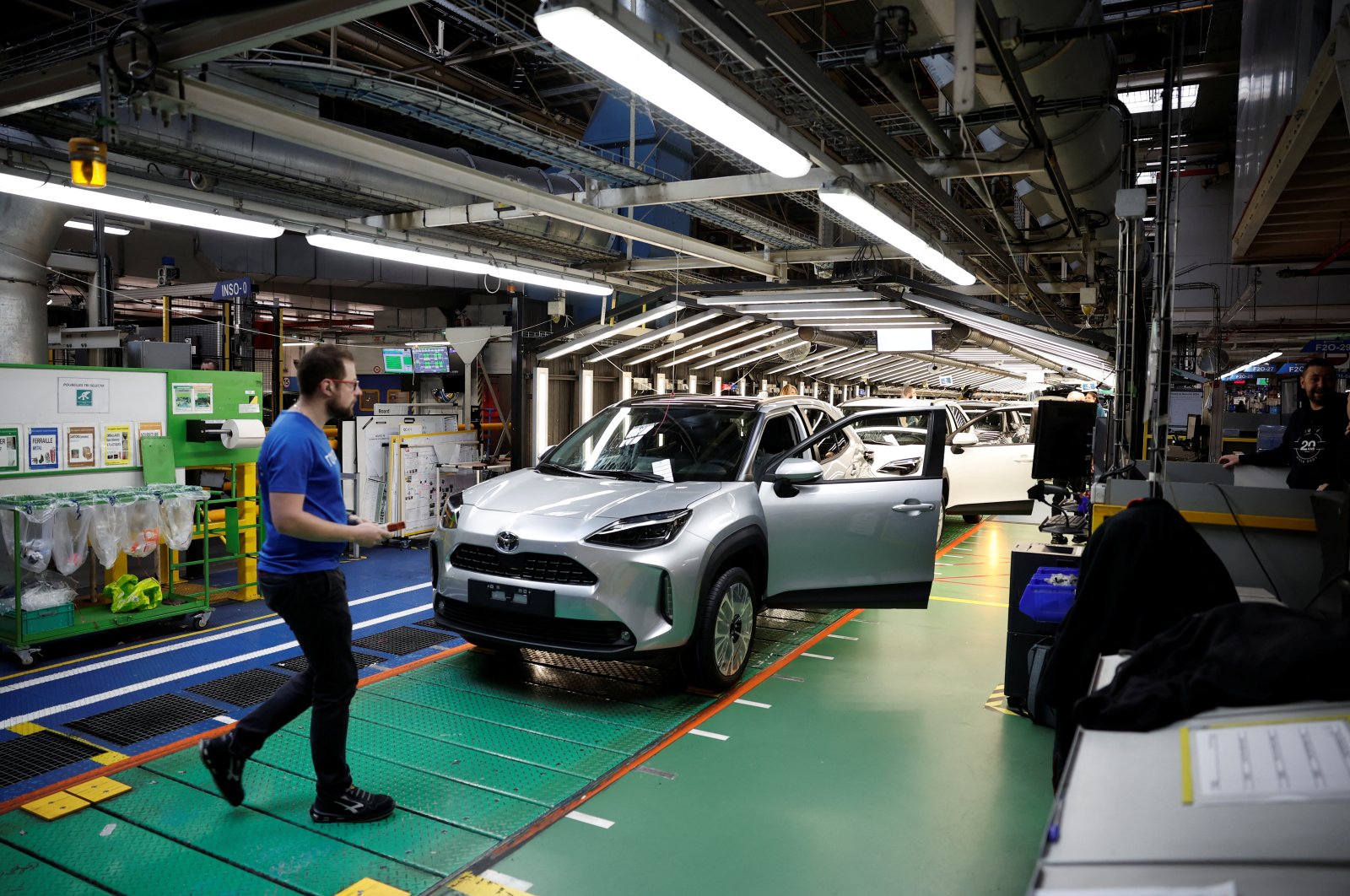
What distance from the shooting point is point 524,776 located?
3.88 meters

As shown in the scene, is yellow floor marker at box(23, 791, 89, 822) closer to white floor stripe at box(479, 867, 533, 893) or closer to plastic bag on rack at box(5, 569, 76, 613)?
white floor stripe at box(479, 867, 533, 893)

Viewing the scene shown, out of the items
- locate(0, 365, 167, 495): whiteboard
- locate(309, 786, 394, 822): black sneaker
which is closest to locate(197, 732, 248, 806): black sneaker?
locate(309, 786, 394, 822): black sneaker

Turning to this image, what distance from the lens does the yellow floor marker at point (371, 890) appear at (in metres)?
2.94

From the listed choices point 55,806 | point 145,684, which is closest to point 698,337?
point 145,684

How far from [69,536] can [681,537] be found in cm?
408

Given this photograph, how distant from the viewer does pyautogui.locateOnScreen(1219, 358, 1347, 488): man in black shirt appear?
5785 millimetres

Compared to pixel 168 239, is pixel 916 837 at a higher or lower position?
lower

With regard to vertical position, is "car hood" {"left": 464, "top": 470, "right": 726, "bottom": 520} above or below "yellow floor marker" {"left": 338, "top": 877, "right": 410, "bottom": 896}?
above

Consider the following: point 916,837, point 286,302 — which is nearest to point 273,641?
point 916,837

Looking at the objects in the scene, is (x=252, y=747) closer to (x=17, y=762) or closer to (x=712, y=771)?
(x=17, y=762)

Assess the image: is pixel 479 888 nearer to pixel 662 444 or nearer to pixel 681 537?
pixel 681 537

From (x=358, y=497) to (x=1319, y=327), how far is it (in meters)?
15.2

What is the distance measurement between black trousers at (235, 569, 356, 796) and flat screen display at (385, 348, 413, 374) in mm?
8377

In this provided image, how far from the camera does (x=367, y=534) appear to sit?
3266 millimetres
